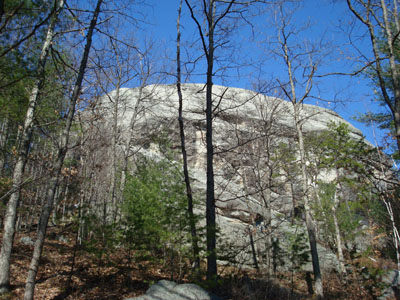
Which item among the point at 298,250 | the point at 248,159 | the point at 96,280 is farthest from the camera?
the point at 248,159

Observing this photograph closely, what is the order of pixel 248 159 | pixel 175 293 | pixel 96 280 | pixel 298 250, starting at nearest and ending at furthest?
pixel 175 293 → pixel 96 280 → pixel 298 250 → pixel 248 159

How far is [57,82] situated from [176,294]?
6.31 m

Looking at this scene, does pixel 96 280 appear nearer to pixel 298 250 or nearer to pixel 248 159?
pixel 298 250

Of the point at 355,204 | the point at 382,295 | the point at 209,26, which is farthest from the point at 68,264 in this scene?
the point at 355,204

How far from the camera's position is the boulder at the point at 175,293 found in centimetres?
465

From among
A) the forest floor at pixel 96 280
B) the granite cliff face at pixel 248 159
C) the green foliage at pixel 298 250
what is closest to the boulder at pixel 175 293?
the forest floor at pixel 96 280

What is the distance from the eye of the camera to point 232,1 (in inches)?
280

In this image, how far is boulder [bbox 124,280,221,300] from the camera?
4652mm

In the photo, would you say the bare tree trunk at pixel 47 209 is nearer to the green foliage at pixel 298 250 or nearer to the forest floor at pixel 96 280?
the forest floor at pixel 96 280

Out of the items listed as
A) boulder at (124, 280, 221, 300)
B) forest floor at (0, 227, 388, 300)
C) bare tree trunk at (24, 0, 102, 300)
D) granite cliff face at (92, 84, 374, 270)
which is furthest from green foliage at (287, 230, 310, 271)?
bare tree trunk at (24, 0, 102, 300)

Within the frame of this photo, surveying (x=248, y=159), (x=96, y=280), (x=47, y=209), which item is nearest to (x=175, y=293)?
(x=47, y=209)

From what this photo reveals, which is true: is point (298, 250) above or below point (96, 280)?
above

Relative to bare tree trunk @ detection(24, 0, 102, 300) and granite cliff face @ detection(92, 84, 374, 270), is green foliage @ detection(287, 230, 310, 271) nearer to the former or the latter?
granite cliff face @ detection(92, 84, 374, 270)

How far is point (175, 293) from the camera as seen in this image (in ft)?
15.8
